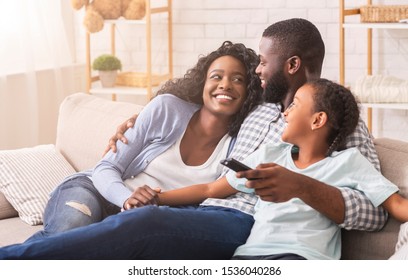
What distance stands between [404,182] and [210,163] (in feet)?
1.63

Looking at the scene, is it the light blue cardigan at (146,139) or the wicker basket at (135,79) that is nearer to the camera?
the light blue cardigan at (146,139)

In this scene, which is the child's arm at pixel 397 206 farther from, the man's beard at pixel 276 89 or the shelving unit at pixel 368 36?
the shelving unit at pixel 368 36

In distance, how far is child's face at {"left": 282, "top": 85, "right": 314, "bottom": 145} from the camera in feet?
5.58

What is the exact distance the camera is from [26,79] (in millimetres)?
3520

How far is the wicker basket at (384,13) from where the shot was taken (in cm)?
317

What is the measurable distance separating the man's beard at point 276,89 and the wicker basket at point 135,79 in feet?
5.78

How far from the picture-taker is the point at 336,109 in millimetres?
1689

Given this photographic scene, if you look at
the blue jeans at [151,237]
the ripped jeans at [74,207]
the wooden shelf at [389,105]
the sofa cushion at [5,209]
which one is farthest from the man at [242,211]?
the wooden shelf at [389,105]

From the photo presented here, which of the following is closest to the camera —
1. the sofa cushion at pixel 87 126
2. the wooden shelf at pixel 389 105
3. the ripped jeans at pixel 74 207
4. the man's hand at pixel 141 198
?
the man's hand at pixel 141 198

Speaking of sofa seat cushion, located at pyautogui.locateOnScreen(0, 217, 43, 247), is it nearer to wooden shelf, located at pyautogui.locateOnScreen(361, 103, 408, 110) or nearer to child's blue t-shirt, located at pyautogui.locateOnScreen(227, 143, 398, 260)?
child's blue t-shirt, located at pyautogui.locateOnScreen(227, 143, 398, 260)

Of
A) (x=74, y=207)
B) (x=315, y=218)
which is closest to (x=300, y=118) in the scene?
(x=315, y=218)

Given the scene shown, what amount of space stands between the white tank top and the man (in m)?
0.06
